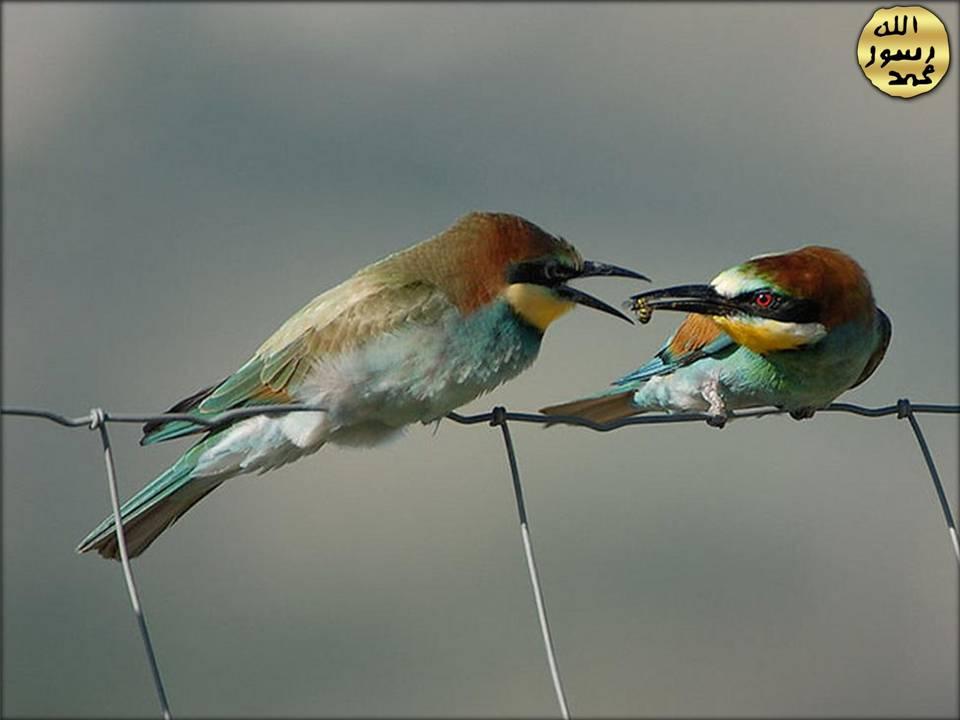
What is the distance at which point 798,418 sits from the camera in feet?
9.86

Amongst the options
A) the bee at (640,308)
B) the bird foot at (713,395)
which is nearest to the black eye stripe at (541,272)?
the bee at (640,308)

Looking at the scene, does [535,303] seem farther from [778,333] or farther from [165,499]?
[165,499]

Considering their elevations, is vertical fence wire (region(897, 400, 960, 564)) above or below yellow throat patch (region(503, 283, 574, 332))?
below

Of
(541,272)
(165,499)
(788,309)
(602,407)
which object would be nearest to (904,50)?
(788,309)

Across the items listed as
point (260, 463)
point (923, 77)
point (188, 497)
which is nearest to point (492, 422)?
point (260, 463)

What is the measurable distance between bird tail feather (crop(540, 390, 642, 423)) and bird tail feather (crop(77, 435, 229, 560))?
792 millimetres

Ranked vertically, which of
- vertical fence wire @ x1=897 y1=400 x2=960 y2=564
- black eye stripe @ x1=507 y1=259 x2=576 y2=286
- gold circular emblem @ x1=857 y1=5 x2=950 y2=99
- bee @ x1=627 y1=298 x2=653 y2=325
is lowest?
vertical fence wire @ x1=897 y1=400 x2=960 y2=564

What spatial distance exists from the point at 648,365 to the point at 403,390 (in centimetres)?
85

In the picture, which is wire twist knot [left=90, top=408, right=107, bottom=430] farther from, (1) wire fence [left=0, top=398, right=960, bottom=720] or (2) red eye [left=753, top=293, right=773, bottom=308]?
(2) red eye [left=753, top=293, right=773, bottom=308]

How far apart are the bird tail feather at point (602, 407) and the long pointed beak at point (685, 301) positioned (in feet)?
1.07

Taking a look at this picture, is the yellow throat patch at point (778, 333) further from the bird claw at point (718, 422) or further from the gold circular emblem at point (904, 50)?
the gold circular emblem at point (904, 50)

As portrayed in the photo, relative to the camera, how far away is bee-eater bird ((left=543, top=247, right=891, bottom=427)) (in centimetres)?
284

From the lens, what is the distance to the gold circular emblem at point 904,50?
3.38 meters

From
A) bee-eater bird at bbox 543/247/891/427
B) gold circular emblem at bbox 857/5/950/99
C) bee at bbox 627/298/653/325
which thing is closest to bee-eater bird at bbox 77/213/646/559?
bee at bbox 627/298/653/325
